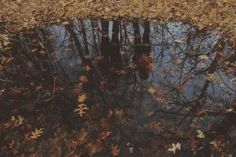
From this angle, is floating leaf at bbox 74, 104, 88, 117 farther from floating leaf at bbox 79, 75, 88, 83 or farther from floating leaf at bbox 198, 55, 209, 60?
floating leaf at bbox 198, 55, 209, 60

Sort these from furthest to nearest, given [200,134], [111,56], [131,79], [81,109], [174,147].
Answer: [111,56] → [131,79] → [81,109] → [200,134] → [174,147]

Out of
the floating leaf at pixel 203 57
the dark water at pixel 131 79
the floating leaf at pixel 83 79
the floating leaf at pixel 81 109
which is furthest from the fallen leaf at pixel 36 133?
the floating leaf at pixel 203 57

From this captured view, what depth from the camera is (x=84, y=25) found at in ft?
33.1

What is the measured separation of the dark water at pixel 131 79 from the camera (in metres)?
6.33

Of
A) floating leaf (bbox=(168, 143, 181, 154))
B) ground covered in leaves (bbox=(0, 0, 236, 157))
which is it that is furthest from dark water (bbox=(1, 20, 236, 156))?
floating leaf (bbox=(168, 143, 181, 154))

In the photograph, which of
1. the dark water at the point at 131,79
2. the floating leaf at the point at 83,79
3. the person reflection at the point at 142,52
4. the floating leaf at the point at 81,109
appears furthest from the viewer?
the person reflection at the point at 142,52

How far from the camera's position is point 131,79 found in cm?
766

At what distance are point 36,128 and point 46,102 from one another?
0.82 m

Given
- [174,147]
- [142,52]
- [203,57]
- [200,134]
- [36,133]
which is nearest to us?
[174,147]

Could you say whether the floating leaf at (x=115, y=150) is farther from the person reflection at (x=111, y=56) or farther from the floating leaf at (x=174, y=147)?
the person reflection at (x=111, y=56)

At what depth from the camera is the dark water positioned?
20.8 feet

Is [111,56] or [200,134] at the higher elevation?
[111,56]

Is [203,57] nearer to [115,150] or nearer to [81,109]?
[81,109]

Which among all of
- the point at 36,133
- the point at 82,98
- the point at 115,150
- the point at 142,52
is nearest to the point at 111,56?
the point at 142,52
